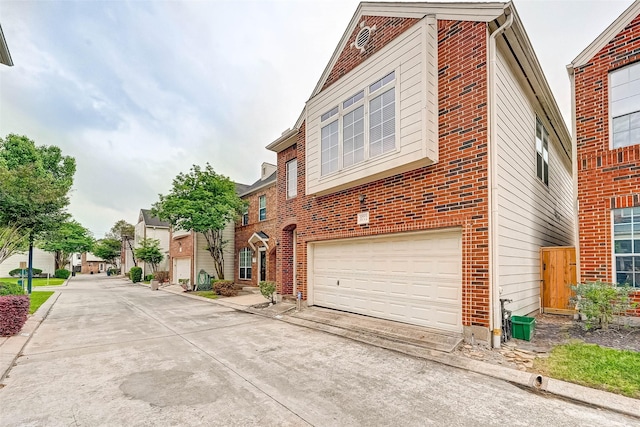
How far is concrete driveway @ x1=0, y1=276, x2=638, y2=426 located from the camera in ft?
11.4

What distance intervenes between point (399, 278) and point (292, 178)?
662 cm

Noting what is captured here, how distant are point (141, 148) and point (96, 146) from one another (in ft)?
8.15

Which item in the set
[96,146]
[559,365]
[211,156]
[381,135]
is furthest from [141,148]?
[559,365]

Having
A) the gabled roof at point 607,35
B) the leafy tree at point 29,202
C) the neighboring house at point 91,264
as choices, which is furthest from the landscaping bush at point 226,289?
the neighboring house at point 91,264

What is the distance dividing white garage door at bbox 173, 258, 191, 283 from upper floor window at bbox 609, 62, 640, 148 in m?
23.0

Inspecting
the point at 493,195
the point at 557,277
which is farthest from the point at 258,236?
the point at 557,277

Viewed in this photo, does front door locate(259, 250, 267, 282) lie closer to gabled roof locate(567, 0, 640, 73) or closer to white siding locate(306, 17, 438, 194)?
white siding locate(306, 17, 438, 194)

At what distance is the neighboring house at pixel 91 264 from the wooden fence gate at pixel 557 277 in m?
71.9

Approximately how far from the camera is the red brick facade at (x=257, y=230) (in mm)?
16719

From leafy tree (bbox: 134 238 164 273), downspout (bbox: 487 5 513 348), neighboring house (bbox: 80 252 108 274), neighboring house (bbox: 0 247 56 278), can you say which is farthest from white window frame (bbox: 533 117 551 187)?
neighboring house (bbox: 80 252 108 274)

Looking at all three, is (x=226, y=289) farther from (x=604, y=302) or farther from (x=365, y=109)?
(x=604, y=302)

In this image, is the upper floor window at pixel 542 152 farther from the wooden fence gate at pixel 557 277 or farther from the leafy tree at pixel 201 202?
the leafy tree at pixel 201 202

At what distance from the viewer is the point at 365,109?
26.9ft

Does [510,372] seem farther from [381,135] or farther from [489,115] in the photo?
[381,135]
